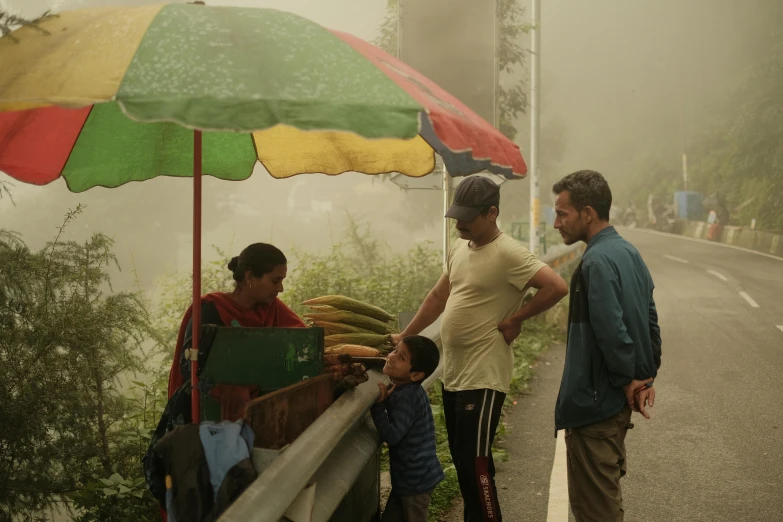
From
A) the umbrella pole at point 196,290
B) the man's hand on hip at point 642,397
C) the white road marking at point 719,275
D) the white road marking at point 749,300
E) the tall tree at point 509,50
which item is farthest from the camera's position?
the white road marking at point 719,275

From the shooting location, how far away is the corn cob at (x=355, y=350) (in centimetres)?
453

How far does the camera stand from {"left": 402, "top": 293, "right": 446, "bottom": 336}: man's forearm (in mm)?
5016

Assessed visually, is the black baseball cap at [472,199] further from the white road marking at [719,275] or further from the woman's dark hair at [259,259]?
the white road marking at [719,275]

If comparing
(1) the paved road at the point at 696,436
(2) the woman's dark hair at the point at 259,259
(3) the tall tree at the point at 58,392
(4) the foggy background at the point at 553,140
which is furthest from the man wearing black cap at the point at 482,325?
(4) the foggy background at the point at 553,140

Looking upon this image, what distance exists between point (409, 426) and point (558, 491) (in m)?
2.17

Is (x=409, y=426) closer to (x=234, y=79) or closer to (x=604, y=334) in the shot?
(x=604, y=334)

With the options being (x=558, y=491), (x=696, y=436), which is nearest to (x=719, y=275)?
(x=696, y=436)

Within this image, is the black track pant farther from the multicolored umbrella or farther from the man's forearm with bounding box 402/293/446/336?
the multicolored umbrella

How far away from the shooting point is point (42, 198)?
156 ft

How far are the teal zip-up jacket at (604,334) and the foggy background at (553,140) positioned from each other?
3601 cm

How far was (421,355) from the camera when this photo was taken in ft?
13.3

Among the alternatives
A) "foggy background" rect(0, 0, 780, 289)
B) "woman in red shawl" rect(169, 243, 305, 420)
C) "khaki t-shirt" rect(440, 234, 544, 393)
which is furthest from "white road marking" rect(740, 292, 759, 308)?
"foggy background" rect(0, 0, 780, 289)

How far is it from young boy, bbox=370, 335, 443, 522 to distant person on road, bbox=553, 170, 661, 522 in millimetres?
668

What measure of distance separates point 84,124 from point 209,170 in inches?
39.9
